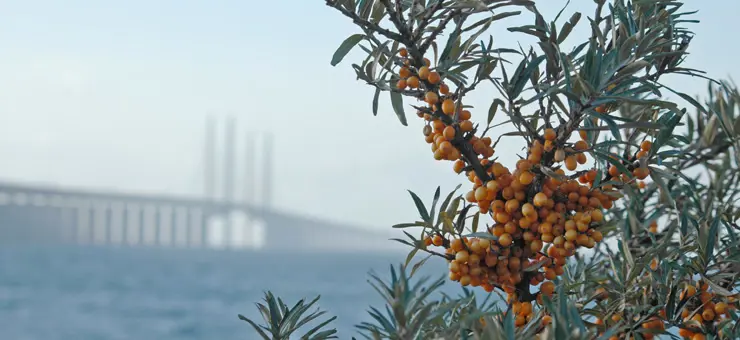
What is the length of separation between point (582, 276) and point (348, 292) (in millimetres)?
22076

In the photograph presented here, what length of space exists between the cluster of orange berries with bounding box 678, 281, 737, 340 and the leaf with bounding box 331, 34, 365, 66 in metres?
0.54

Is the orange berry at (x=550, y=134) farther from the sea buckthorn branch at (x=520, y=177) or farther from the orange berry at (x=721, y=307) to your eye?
the orange berry at (x=721, y=307)

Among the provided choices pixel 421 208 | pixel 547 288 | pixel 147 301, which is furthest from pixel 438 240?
pixel 147 301

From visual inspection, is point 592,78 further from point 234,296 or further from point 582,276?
point 234,296

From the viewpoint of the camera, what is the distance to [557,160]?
89cm

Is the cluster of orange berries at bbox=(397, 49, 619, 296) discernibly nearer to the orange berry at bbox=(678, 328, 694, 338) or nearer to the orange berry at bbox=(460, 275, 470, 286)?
the orange berry at bbox=(460, 275, 470, 286)

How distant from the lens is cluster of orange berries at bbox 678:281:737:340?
1026 millimetres

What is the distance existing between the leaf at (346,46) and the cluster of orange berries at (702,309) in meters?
0.54

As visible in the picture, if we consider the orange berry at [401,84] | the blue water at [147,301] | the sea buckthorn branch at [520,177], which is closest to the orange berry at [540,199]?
the sea buckthorn branch at [520,177]

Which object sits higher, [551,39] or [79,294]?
[79,294]

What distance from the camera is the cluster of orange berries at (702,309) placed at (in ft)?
3.37

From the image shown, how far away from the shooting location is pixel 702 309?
1.07 metres

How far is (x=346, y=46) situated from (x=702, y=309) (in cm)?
61

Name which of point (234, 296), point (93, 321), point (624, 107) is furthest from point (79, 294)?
point (624, 107)
